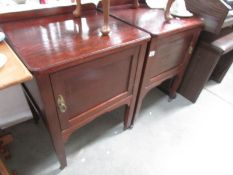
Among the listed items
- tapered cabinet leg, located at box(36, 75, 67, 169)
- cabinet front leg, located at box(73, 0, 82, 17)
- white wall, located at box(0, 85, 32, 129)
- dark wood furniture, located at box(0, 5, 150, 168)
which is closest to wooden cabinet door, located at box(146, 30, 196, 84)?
dark wood furniture, located at box(0, 5, 150, 168)

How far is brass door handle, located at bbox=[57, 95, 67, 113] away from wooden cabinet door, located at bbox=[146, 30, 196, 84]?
520mm

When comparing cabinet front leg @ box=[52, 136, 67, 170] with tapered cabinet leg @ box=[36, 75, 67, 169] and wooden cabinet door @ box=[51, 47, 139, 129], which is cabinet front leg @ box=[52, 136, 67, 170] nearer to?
tapered cabinet leg @ box=[36, 75, 67, 169]

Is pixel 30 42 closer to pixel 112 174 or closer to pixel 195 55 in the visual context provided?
pixel 112 174

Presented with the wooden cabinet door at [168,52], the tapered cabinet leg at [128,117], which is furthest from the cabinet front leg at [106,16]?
the tapered cabinet leg at [128,117]

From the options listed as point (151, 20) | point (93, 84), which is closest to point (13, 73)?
point (93, 84)

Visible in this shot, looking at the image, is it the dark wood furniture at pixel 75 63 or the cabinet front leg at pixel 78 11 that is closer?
the dark wood furniture at pixel 75 63

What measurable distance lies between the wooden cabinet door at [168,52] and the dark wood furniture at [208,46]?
0.17 metres

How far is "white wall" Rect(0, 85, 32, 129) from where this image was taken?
4.01ft

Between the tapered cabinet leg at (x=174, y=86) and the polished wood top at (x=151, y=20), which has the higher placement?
the polished wood top at (x=151, y=20)

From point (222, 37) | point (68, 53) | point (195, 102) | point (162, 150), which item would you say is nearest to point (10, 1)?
point (68, 53)

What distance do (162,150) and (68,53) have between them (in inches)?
38.6

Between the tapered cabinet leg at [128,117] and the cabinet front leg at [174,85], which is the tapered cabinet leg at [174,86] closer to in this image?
the cabinet front leg at [174,85]

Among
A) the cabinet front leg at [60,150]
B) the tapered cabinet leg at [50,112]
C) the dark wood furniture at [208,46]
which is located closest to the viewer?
the tapered cabinet leg at [50,112]

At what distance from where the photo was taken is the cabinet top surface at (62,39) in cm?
67
